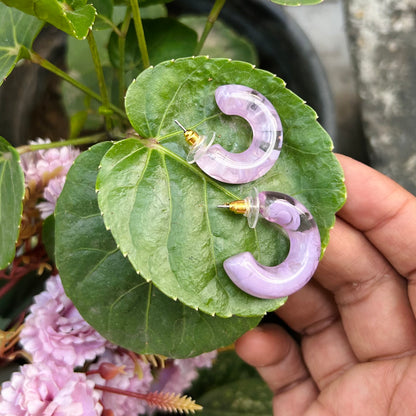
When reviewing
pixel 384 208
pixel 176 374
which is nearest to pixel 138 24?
pixel 384 208

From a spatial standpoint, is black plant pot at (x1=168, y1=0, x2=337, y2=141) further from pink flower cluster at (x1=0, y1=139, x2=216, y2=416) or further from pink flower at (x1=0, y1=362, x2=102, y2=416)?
pink flower at (x1=0, y1=362, x2=102, y2=416)

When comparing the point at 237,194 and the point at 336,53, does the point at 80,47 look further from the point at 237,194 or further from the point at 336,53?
the point at 336,53

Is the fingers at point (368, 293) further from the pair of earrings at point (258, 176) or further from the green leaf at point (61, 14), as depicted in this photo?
the green leaf at point (61, 14)

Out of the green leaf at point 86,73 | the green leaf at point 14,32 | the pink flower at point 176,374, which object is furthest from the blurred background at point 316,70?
the pink flower at point 176,374

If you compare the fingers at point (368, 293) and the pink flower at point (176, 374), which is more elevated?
the fingers at point (368, 293)

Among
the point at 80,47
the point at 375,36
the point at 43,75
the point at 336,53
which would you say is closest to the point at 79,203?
the point at 80,47
